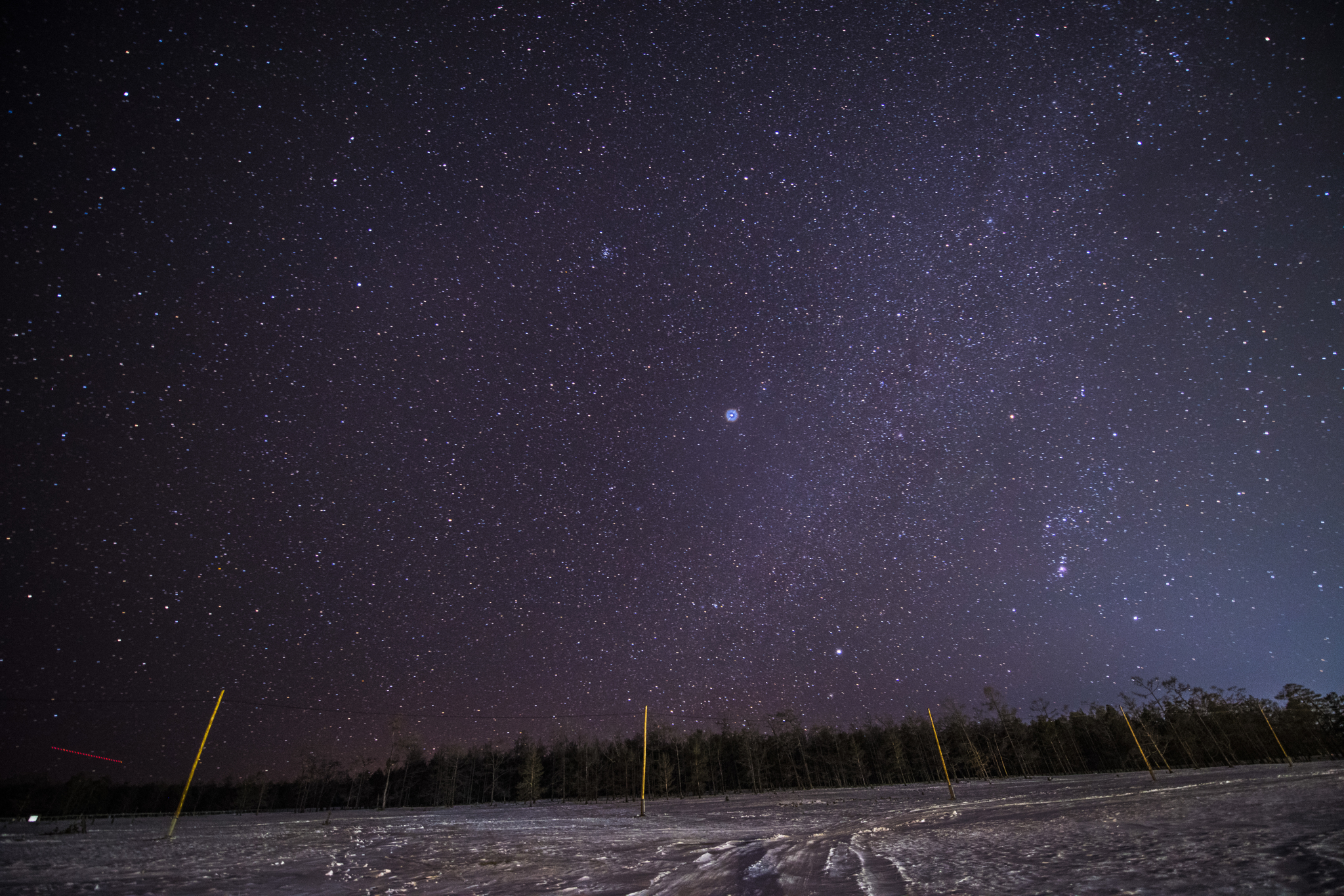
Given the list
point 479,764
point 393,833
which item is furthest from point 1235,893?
point 479,764

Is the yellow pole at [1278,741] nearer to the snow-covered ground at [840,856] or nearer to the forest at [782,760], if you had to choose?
the forest at [782,760]

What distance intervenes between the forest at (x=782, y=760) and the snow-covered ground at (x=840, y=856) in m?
53.6

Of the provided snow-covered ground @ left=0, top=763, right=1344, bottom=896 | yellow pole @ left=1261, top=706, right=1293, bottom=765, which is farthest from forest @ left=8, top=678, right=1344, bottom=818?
snow-covered ground @ left=0, top=763, right=1344, bottom=896

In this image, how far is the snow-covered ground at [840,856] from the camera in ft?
16.8

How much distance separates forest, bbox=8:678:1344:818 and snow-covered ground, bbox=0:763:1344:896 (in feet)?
176

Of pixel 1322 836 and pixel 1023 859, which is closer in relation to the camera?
pixel 1322 836

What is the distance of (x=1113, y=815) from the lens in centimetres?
1091

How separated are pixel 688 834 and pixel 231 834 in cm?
2292

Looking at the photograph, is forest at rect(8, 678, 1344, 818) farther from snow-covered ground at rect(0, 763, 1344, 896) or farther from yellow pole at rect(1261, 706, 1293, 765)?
snow-covered ground at rect(0, 763, 1344, 896)

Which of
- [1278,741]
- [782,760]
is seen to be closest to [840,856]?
[1278,741]

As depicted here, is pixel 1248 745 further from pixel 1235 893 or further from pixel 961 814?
pixel 1235 893

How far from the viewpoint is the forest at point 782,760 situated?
59.3 m

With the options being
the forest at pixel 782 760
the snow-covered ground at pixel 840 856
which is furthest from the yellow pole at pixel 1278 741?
the snow-covered ground at pixel 840 856

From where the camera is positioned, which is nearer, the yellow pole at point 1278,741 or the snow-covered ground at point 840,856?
the snow-covered ground at point 840,856
